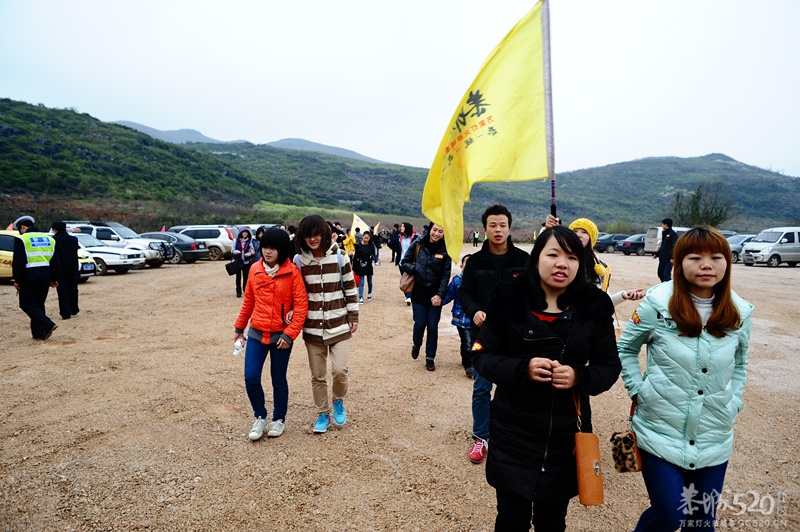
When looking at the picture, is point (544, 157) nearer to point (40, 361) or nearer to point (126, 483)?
point (126, 483)

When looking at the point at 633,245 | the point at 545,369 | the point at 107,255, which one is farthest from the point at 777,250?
the point at 107,255

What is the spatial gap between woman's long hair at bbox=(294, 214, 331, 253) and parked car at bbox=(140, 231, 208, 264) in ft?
64.9

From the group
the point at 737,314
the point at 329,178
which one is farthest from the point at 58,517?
the point at 329,178

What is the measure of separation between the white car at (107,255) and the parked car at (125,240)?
1.05 metres

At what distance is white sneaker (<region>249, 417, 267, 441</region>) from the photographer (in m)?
4.07

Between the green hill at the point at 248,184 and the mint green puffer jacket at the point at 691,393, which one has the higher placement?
the green hill at the point at 248,184

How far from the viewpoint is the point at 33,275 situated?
293 inches

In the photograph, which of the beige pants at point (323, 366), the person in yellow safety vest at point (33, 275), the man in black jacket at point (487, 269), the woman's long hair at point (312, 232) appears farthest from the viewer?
the person in yellow safety vest at point (33, 275)

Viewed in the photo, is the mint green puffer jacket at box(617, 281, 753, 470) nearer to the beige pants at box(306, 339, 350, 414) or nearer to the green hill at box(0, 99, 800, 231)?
the beige pants at box(306, 339, 350, 414)

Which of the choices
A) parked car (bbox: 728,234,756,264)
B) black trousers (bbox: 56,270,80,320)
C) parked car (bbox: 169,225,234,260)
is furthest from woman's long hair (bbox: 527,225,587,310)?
parked car (bbox: 728,234,756,264)

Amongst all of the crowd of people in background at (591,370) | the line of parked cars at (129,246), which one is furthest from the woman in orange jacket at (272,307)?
the line of parked cars at (129,246)

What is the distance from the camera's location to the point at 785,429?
441cm

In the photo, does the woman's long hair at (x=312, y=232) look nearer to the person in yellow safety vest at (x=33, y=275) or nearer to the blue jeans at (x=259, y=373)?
the blue jeans at (x=259, y=373)

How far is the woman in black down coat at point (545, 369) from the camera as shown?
205 cm
